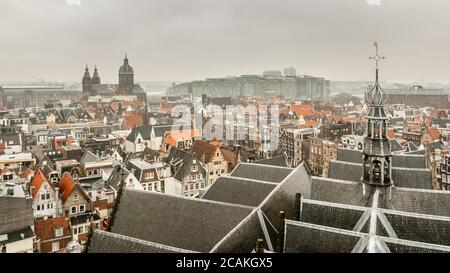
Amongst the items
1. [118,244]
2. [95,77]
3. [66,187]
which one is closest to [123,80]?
[95,77]

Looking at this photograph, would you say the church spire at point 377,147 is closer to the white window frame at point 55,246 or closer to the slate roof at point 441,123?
the white window frame at point 55,246

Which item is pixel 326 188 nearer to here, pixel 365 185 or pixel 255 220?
pixel 365 185

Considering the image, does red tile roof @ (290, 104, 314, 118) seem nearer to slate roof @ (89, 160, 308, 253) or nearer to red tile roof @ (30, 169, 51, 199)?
red tile roof @ (30, 169, 51, 199)

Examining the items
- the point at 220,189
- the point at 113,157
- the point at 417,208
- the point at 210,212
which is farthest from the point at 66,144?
the point at 417,208

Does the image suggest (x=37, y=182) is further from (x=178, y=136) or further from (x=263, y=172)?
(x=178, y=136)

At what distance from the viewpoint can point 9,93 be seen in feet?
565

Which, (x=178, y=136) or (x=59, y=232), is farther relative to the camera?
(x=178, y=136)

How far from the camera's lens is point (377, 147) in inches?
806

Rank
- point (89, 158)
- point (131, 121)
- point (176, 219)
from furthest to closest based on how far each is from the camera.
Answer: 1. point (131, 121)
2. point (89, 158)
3. point (176, 219)

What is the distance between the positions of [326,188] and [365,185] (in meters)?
1.99

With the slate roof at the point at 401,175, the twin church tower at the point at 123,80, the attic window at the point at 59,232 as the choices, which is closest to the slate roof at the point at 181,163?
the attic window at the point at 59,232

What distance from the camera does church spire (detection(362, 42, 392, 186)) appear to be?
20219 mm

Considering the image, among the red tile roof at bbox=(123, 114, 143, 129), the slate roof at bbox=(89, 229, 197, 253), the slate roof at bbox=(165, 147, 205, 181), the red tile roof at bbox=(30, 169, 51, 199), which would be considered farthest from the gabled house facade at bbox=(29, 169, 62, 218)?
the red tile roof at bbox=(123, 114, 143, 129)

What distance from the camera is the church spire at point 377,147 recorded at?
66.3ft
